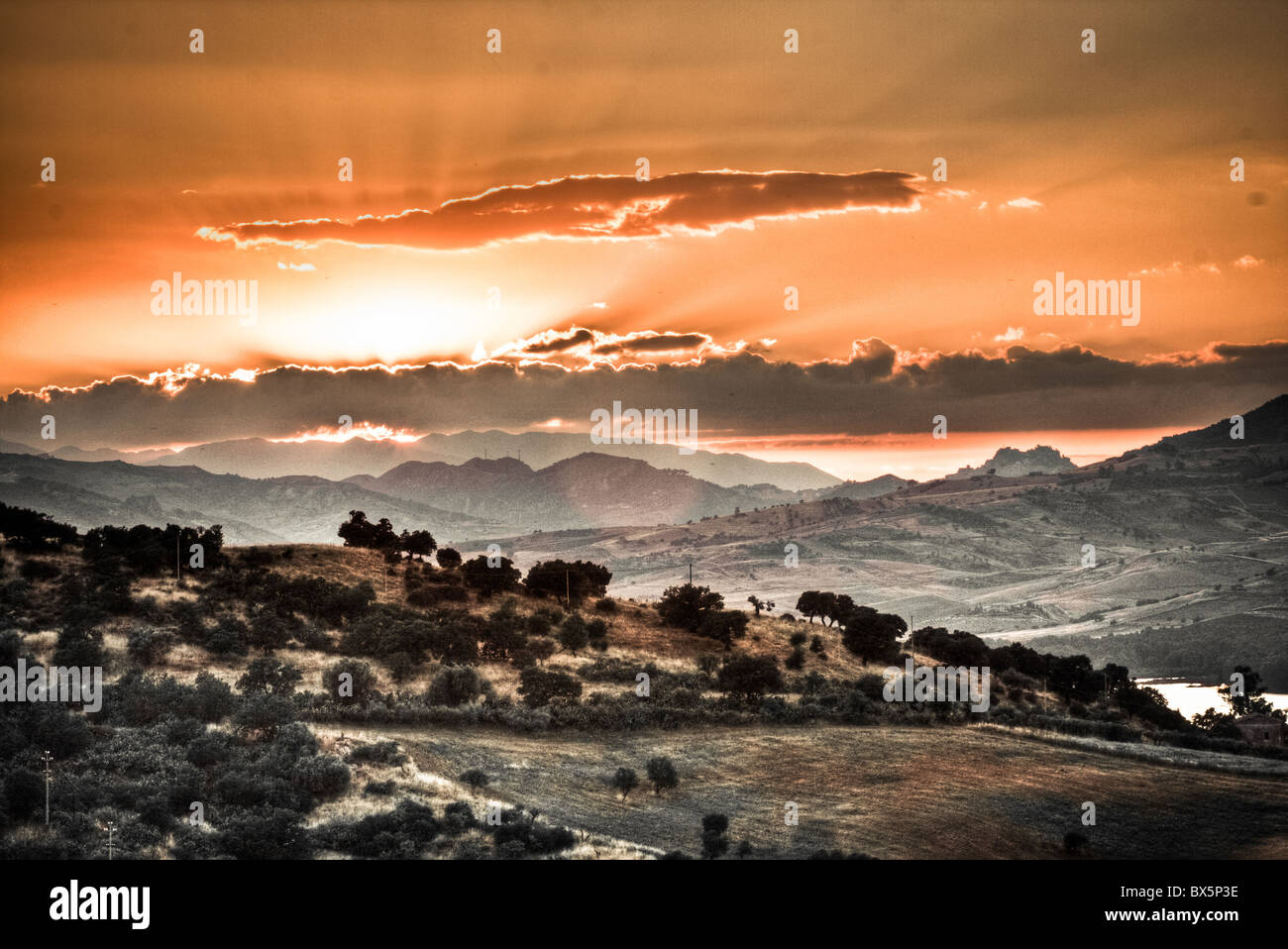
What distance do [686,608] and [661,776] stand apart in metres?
36.9

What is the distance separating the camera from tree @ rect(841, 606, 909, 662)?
7669 centimetres

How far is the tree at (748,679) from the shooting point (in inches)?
2382

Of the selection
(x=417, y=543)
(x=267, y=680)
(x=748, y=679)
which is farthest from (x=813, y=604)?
(x=267, y=680)

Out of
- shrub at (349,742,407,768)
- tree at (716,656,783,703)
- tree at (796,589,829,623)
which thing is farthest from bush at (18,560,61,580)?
tree at (796,589,829,623)

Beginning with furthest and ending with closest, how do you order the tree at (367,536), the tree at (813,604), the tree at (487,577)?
1. the tree at (813,604)
2. the tree at (367,536)
3. the tree at (487,577)

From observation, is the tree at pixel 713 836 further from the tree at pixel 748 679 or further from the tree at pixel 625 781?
the tree at pixel 748 679

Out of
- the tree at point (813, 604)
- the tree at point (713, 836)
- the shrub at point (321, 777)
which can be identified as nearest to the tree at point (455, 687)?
the shrub at point (321, 777)

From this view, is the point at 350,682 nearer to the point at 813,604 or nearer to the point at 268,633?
the point at 268,633

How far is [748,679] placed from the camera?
200ft

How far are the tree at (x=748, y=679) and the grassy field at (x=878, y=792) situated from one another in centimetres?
848
